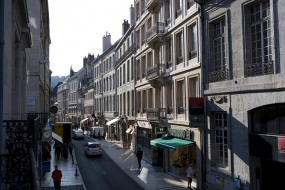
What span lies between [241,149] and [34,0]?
844 inches

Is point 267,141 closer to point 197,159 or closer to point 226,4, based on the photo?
point 197,159

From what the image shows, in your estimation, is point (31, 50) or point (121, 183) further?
point (31, 50)

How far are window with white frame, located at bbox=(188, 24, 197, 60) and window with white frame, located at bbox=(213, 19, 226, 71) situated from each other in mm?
2185

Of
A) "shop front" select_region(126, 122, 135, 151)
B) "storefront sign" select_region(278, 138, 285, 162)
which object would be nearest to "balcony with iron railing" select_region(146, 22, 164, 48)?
"shop front" select_region(126, 122, 135, 151)

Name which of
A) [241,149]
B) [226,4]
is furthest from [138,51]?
[241,149]

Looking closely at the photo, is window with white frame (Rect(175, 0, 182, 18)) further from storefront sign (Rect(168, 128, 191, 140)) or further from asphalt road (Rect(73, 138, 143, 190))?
asphalt road (Rect(73, 138, 143, 190))

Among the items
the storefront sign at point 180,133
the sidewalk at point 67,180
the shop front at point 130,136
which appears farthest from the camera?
the shop front at point 130,136

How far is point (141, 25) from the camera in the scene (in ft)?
91.6

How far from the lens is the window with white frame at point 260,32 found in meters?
11.5

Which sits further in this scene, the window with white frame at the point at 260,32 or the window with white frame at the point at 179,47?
the window with white frame at the point at 179,47

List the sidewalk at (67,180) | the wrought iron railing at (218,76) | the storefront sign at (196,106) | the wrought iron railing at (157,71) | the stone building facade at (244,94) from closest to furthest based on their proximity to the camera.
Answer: the stone building facade at (244,94) → the wrought iron railing at (218,76) → the storefront sign at (196,106) → the sidewalk at (67,180) → the wrought iron railing at (157,71)

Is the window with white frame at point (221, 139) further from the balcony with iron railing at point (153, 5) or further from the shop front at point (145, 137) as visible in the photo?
the balcony with iron railing at point (153, 5)

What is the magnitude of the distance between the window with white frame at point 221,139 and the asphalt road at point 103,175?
17.3 feet

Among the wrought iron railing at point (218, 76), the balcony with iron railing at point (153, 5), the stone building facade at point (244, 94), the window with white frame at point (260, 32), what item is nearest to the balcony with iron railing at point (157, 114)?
the stone building facade at point (244, 94)
